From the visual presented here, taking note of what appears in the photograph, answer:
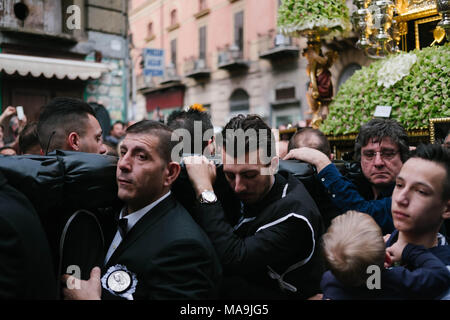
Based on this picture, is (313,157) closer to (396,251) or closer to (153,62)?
(396,251)

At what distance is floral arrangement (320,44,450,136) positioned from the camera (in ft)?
11.1

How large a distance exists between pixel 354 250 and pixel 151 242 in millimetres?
788

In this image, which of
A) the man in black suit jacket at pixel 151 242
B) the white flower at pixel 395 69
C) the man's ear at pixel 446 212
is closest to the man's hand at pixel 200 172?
the man in black suit jacket at pixel 151 242

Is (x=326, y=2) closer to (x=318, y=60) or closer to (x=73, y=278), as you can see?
(x=318, y=60)

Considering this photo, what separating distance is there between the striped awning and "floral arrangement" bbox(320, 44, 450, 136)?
5.67 metres

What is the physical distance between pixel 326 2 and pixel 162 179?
3588 mm

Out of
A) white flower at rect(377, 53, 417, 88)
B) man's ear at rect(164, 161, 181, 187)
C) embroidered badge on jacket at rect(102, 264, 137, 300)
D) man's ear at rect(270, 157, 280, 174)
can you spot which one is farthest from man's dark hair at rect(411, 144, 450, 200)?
white flower at rect(377, 53, 417, 88)

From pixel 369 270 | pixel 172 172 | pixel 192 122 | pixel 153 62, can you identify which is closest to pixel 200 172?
pixel 172 172

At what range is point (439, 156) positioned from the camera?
1.91m

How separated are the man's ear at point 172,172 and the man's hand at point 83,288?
49cm

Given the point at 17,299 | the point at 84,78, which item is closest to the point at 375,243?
the point at 17,299

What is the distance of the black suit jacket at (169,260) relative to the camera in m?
1.69

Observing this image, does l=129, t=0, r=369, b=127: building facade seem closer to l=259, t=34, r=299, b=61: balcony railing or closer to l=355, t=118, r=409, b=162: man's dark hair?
l=259, t=34, r=299, b=61: balcony railing

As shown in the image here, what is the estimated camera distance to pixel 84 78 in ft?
27.7
